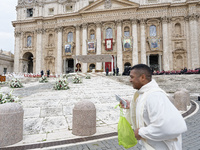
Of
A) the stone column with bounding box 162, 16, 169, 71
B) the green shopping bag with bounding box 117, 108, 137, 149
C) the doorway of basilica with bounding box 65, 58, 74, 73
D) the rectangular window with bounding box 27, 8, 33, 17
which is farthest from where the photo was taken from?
the rectangular window with bounding box 27, 8, 33, 17

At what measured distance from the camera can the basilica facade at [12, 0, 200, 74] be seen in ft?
98.9

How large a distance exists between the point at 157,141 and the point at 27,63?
43638 mm

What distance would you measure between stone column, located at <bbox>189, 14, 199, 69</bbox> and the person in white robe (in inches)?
1302

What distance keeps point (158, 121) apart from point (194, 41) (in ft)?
114

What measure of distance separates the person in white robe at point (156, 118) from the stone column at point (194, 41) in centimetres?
3308

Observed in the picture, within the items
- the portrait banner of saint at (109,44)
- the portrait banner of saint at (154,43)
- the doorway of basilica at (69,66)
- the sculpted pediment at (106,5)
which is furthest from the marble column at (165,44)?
the doorway of basilica at (69,66)

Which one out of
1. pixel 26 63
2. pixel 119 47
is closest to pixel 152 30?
pixel 119 47

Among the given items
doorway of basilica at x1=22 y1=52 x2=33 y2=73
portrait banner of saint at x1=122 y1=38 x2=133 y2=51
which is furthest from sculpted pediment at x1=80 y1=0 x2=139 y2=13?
doorway of basilica at x1=22 y1=52 x2=33 y2=73

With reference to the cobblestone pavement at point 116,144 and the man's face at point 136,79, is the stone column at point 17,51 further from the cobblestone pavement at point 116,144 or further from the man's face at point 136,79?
the man's face at point 136,79

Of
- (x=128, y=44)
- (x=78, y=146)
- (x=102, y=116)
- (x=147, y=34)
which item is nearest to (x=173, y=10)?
(x=147, y=34)

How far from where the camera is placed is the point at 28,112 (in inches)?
243

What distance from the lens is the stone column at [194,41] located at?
94.1 ft

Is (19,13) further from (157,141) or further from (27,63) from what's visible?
(157,141)

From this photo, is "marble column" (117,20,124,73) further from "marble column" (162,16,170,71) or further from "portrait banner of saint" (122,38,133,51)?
"marble column" (162,16,170,71)
